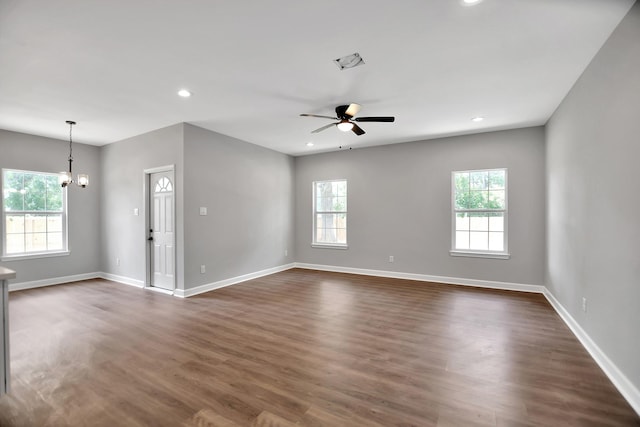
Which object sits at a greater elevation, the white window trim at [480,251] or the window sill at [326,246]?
the white window trim at [480,251]

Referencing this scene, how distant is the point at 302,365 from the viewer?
2.57 m

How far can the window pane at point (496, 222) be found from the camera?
5207 millimetres

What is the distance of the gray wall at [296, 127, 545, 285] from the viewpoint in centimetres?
496

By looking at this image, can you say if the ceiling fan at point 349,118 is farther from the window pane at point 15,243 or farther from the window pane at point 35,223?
the window pane at point 15,243

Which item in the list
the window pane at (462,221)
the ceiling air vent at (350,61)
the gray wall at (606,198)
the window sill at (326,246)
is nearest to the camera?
the gray wall at (606,198)

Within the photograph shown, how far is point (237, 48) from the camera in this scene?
2.58 m

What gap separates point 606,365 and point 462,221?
3291 mm

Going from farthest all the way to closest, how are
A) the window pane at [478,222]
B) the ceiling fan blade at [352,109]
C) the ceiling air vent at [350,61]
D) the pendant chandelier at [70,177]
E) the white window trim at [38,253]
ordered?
the window pane at [478,222], the white window trim at [38,253], the pendant chandelier at [70,177], the ceiling fan blade at [352,109], the ceiling air vent at [350,61]

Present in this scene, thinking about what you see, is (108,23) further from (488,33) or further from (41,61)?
(488,33)

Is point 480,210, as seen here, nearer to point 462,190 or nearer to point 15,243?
point 462,190

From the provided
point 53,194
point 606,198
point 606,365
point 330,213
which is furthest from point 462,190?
point 53,194

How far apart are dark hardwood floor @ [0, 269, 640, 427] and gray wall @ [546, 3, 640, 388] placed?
0.42 meters

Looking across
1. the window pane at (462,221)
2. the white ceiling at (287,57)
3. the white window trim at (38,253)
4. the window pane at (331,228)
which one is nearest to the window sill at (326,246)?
the window pane at (331,228)

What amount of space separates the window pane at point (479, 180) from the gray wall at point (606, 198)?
5.40 feet
